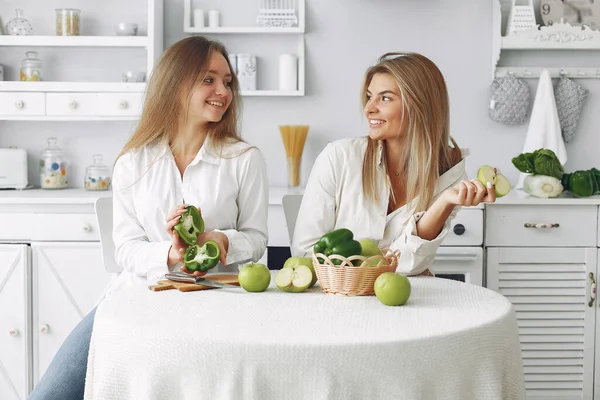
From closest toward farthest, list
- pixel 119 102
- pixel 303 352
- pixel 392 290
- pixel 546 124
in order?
pixel 303 352, pixel 392 290, pixel 119 102, pixel 546 124

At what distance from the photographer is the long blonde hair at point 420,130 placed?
2455 mm

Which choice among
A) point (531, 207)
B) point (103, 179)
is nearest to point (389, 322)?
point (531, 207)

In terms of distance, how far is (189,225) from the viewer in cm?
209

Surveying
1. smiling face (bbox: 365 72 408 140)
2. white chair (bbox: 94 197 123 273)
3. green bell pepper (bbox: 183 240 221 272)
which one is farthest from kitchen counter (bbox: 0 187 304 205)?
green bell pepper (bbox: 183 240 221 272)

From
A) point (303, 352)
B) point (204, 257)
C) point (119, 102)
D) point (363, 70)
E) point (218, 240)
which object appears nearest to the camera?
point (303, 352)

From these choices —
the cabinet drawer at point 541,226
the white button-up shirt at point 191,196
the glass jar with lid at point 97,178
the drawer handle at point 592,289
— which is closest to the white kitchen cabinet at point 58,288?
the glass jar with lid at point 97,178

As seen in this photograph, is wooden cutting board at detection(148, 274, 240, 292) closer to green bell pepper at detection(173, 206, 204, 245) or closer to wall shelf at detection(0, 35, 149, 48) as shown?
green bell pepper at detection(173, 206, 204, 245)

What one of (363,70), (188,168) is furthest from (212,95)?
(363,70)

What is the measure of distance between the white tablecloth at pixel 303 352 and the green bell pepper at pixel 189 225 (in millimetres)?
300

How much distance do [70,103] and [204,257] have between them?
1.93 meters

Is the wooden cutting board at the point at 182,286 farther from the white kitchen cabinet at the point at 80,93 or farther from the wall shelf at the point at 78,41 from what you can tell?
the wall shelf at the point at 78,41

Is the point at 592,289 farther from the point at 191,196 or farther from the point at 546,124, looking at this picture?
the point at 191,196

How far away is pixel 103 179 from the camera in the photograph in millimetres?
3859

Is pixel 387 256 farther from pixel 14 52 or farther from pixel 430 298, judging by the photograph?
pixel 14 52
